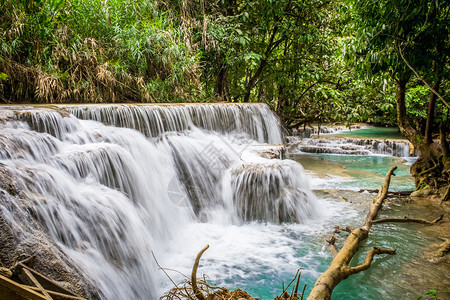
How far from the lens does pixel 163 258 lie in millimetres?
3879

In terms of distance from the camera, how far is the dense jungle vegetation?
15.8 ft

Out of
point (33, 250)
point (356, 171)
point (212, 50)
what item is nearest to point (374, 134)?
point (356, 171)

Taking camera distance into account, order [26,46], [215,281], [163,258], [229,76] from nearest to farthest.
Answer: [215,281] < [163,258] < [26,46] < [229,76]

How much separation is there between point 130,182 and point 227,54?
277 inches

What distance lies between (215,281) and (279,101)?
10.0 m

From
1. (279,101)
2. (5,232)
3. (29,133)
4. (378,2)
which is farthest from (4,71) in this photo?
(279,101)

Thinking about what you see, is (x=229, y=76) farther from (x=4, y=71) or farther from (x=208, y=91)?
(x=4, y=71)

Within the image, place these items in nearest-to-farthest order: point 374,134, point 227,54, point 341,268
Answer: point 341,268 < point 227,54 < point 374,134

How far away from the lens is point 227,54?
400 inches

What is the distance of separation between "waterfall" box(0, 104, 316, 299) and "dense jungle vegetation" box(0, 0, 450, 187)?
1.68 meters

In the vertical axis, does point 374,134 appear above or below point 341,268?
above

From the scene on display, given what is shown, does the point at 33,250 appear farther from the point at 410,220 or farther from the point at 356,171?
the point at 356,171

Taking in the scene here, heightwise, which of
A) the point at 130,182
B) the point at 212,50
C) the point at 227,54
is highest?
the point at 212,50

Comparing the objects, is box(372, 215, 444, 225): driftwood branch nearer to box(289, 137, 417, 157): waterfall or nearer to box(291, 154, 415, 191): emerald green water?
box(291, 154, 415, 191): emerald green water
